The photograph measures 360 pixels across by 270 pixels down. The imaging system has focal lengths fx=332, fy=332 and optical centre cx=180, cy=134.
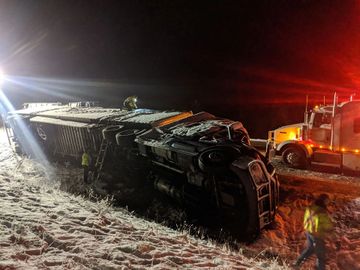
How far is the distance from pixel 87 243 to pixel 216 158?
345 centimetres

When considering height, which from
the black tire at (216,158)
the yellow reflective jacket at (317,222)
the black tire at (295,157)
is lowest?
the black tire at (295,157)

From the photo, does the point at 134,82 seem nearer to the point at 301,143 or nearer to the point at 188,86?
the point at 188,86

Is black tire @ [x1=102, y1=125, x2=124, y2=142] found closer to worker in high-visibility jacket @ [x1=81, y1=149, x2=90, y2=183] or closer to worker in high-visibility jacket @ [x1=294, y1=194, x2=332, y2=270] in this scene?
worker in high-visibility jacket @ [x1=81, y1=149, x2=90, y2=183]

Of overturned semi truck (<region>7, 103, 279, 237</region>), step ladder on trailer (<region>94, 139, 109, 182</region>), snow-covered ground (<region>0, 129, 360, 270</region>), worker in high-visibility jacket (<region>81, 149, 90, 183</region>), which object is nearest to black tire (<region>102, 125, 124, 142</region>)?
overturned semi truck (<region>7, 103, 279, 237</region>)

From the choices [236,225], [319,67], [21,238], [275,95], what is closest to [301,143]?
[236,225]

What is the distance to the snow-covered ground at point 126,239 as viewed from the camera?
14.6 feet

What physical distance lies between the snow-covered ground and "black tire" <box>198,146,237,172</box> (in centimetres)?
154

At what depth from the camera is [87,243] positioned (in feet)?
16.1

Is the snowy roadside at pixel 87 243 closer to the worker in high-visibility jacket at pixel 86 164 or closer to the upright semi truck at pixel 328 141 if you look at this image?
the worker in high-visibility jacket at pixel 86 164

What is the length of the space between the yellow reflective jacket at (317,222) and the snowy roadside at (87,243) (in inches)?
32.6

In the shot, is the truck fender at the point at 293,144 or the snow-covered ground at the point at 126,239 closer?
the snow-covered ground at the point at 126,239

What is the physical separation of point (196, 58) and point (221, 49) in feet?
15.1

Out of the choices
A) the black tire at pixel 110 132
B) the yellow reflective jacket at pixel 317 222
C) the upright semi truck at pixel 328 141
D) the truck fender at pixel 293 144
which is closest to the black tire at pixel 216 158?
the yellow reflective jacket at pixel 317 222

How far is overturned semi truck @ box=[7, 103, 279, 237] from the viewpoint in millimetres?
7113
